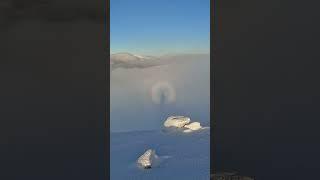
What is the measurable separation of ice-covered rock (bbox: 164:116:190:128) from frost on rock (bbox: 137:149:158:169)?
391 mm

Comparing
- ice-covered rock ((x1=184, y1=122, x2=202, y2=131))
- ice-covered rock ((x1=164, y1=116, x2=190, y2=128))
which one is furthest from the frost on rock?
ice-covered rock ((x1=184, y1=122, x2=202, y2=131))

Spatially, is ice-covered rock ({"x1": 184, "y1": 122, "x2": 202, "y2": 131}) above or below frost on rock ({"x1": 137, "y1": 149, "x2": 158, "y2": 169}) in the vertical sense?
above

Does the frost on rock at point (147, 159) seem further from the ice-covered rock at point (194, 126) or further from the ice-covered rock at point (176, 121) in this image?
the ice-covered rock at point (194, 126)

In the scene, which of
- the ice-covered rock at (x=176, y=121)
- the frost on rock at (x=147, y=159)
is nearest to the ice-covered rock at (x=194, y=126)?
the ice-covered rock at (x=176, y=121)

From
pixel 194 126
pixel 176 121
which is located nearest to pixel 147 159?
pixel 176 121

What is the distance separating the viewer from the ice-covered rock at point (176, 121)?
5.44 meters

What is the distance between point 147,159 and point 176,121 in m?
0.60

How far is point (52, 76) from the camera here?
447 centimetres

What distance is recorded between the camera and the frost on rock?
529 centimetres

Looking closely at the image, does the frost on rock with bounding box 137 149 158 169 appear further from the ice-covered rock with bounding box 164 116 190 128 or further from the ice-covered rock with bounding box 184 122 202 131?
the ice-covered rock with bounding box 184 122 202 131
